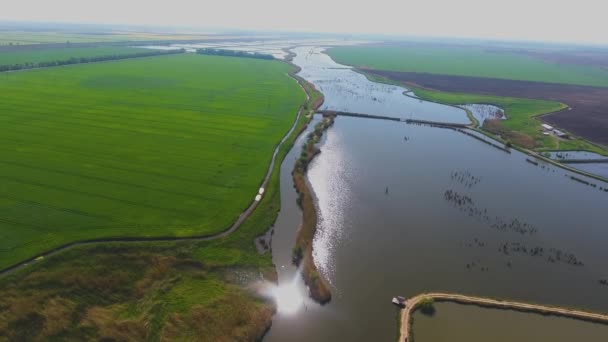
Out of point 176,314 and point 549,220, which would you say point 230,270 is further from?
point 549,220

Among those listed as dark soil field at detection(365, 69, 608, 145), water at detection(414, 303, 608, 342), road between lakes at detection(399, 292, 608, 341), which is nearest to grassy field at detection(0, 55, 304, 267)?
road between lakes at detection(399, 292, 608, 341)

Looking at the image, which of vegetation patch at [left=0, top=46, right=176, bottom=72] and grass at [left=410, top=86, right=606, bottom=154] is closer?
grass at [left=410, top=86, right=606, bottom=154]

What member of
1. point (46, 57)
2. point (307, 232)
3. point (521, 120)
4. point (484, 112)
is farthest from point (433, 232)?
point (46, 57)

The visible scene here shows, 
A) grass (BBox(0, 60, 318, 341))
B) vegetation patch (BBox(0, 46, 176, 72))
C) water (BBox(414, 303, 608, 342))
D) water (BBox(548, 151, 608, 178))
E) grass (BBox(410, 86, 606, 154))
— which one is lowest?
water (BBox(414, 303, 608, 342))

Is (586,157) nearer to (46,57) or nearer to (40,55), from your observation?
(46,57)

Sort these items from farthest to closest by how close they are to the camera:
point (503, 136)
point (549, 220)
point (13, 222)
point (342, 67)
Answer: point (342, 67) < point (503, 136) < point (549, 220) < point (13, 222)

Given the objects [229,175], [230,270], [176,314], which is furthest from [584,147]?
[176,314]

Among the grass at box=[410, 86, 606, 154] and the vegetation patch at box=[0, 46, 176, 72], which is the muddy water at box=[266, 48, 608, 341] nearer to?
the grass at box=[410, 86, 606, 154]

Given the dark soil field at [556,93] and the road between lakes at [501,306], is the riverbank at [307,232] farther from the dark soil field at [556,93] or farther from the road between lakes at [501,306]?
the dark soil field at [556,93]
